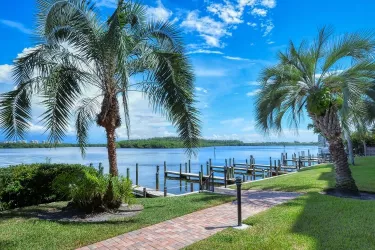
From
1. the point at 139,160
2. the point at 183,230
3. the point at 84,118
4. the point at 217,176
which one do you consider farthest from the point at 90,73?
the point at 139,160

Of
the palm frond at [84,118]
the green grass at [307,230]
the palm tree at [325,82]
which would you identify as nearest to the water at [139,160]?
the palm frond at [84,118]

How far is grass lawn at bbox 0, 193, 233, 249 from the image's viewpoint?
4715mm

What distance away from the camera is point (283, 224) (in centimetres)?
546

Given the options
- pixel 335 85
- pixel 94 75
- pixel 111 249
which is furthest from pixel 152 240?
pixel 335 85

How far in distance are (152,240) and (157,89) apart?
11.8 ft

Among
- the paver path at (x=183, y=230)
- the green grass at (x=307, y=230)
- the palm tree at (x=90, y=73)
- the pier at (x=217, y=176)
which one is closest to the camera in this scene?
the green grass at (x=307, y=230)

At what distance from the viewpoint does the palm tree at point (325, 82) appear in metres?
8.88

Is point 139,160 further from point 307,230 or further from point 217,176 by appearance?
point 307,230

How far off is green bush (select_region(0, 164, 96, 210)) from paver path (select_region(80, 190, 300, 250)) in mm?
3196

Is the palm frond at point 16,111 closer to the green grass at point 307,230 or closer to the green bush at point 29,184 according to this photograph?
the green bush at point 29,184

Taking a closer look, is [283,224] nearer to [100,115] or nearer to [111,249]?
[111,249]

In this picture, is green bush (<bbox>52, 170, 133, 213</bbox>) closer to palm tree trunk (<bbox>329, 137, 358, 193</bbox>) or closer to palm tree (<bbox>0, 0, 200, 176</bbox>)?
palm tree (<bbox>0, 0, 200, 176</bbox>)

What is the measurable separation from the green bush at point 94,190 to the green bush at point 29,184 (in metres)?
0.61

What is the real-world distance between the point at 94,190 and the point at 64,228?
1.33 metres
